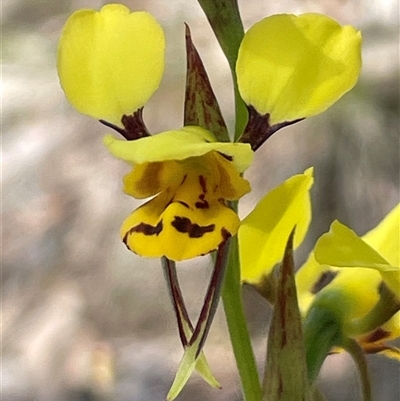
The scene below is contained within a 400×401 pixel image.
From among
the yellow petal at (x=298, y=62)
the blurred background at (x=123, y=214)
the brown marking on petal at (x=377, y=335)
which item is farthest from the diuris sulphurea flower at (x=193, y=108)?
the blurred background at (x=123, y=214)

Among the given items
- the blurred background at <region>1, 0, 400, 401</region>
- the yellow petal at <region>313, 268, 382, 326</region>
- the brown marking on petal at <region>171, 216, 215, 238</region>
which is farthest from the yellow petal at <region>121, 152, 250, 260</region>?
the blurred background at <region>1, 0, 400, 401</region>

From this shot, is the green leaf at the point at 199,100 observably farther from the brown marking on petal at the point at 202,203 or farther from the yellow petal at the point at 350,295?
the yellow petal at the point at 350,295

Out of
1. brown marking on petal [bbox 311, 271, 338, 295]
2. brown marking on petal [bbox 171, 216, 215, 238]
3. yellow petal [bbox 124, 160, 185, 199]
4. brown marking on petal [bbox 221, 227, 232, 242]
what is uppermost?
yellow petal [bbox 124, 160, 185, 199]

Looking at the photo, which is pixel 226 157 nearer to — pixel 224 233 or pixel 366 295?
pixel 224 233

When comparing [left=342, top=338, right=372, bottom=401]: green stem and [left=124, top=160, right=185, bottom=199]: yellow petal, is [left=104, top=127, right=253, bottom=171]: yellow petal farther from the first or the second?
[left=342, top=338, right=372, bottom=401]: green stem

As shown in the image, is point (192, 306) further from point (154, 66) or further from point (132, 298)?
point (154, 66)

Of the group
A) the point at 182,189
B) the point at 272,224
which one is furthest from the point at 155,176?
the point at 272,224
